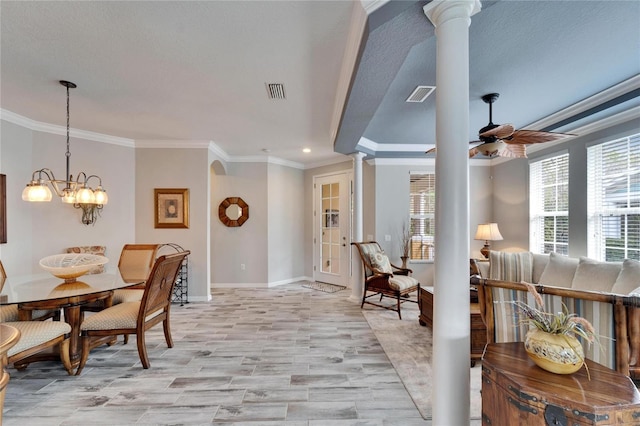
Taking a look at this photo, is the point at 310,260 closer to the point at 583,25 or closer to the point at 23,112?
the point at 23,112

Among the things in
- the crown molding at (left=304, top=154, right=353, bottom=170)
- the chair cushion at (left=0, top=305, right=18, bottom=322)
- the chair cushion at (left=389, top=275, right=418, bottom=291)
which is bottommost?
the chair cushion at (left=389, top=275, right=418, bottom=291)

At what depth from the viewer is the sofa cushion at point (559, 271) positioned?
310 centimetres

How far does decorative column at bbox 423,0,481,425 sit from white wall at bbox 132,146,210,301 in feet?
13.4

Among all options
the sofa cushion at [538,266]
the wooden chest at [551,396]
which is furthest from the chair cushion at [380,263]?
the wooden chest at [551,396]

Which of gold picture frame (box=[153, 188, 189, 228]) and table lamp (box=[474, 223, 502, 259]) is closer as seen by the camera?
table lamp (box=[474, 223, 502, 259])

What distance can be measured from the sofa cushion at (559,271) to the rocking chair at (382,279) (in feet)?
4.76

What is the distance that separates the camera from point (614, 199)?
3.22 m

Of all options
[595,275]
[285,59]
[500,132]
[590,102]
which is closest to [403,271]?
[595,275]

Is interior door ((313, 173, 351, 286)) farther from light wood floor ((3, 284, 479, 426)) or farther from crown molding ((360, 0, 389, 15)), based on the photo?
crown molding ((360, 0, 389, 15))

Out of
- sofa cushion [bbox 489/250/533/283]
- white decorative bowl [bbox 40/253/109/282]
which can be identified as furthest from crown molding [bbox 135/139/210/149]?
sofa cushion [bbox 489/250/533/283]

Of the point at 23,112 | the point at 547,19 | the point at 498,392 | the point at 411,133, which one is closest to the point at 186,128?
the point at 23,112

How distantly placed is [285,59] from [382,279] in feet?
10.1

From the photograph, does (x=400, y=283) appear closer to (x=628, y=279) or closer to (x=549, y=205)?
(x=628, y=279)

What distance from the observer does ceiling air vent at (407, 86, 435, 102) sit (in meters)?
2.74
